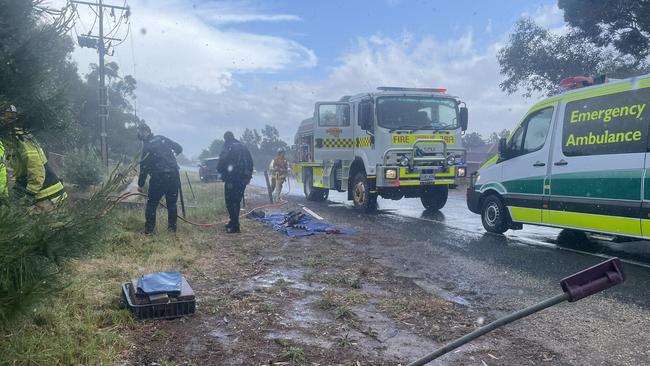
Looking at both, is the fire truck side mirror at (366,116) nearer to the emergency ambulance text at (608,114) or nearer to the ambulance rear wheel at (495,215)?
the ambulance rear wheel at (495,215)

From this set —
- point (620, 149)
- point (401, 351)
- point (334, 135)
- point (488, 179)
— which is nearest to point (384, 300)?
point (401, 351)

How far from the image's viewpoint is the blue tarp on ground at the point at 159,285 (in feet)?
12.9

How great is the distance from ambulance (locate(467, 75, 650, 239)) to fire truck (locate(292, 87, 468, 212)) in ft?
8.15

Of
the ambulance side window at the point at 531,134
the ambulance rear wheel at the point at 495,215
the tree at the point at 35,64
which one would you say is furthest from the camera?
the ambulance rear wheel at the point at 495,215

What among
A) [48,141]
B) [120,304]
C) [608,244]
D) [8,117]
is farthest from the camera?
[608,244]

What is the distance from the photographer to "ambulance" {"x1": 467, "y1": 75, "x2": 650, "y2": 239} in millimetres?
5659

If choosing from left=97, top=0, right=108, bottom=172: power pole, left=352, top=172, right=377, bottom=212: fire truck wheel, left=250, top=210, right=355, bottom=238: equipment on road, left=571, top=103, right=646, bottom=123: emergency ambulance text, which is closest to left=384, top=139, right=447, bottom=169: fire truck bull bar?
left=352, top=172, right=377, bottom=212: fire truck wheel

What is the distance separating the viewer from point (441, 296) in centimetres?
476

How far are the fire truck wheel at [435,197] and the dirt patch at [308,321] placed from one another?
6.12m

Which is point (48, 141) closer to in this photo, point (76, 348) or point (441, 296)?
point (76, 348)

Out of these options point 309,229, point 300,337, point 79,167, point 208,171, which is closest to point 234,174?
Result: point 309,229

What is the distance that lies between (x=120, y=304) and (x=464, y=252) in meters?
4.70

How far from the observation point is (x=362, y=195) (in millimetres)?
11562

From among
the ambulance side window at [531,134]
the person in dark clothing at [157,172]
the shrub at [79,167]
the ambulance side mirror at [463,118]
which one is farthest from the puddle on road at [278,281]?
the shrub at [79,167]
